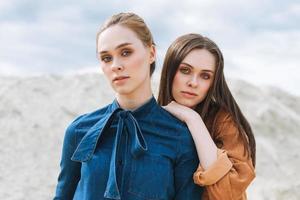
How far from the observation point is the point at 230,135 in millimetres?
2305

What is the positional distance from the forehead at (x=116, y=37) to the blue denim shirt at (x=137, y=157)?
190 millimetres

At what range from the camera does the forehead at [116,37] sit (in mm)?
2023

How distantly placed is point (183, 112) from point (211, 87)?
0.74ft

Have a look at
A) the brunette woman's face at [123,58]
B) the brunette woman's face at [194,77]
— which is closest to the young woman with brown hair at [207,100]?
the brunette woman's face at [194,77]

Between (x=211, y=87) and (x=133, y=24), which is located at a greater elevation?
(x=133, y=24)

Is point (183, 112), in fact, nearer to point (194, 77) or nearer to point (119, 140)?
point (194, 77)

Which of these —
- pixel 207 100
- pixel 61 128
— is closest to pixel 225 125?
A: pixel 207 100

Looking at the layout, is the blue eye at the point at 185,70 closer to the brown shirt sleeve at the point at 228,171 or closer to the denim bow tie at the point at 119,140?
the brown shirt sleeve at the point at 228,171

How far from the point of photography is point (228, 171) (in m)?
2.13

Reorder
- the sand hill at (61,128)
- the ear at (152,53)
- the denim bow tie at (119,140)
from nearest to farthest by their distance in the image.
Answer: the denim bow tie at (119,140) < the ear at (152,53) < the sand hill at (61,128)

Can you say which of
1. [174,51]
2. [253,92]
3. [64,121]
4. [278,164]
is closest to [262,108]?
[253,92]

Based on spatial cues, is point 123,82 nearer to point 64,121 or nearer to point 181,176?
point 181,176

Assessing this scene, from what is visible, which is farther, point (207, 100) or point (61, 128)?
point (61, 128)

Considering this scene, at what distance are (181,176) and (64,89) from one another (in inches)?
245
